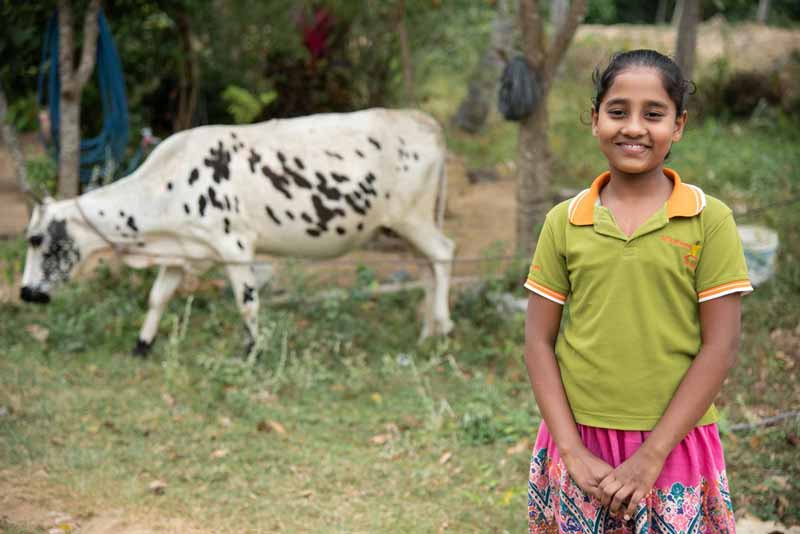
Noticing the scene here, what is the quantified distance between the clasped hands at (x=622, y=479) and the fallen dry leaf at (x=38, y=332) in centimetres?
513

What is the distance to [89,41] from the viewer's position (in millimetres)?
7199

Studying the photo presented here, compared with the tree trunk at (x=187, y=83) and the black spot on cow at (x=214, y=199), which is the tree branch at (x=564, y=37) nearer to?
the black spot on cow at (x=214, y=199)

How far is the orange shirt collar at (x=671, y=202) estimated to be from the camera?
224 centimetres

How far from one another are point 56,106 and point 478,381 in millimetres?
4625

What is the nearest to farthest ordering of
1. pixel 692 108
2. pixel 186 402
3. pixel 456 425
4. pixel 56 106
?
pixel 456 425 < pixel 186 402 < pixel 56 106 < pixel 692 108

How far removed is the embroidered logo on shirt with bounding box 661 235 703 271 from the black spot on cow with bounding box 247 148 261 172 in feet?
13.9

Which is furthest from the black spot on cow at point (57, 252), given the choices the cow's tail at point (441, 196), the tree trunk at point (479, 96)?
the tree trunk at point (479, 96)

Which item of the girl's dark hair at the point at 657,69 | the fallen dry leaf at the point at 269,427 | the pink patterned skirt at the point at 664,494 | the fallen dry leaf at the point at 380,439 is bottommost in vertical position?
the fallen dry leaf at the point at 269,427

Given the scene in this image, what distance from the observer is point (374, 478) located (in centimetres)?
457

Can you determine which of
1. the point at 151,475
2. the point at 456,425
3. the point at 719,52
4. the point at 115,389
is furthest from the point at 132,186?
the point at 719,52

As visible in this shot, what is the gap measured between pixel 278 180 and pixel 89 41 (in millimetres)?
2255

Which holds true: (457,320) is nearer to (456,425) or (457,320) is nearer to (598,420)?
(456,425)

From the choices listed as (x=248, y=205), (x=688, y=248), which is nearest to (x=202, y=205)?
(x=248, y=205)

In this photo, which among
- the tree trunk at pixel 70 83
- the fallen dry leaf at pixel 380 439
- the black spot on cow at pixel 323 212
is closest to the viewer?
the fallen dry leaf at pixel 380 439
